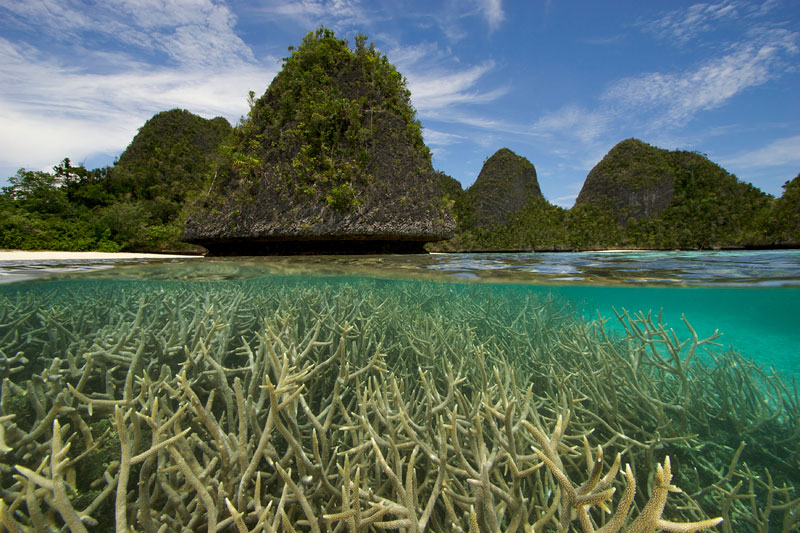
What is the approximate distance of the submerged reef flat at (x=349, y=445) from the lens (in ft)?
4.80

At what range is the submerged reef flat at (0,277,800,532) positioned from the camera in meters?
1.46

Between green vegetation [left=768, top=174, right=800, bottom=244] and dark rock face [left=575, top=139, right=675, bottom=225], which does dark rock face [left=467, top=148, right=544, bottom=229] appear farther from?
green vegetation [left=768, top=174, right=800, bottom=244]

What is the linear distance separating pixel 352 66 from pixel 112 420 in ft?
51.0

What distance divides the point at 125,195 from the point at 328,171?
33461mm

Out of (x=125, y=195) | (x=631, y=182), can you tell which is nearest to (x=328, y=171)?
(x=125, y=195)

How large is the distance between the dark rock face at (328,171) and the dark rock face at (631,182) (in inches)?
3007

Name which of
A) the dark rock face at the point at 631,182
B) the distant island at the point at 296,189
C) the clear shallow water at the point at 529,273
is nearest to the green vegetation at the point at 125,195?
the distant island at the point at 296,189

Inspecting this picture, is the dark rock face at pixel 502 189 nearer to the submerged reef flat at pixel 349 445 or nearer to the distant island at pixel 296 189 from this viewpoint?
the distant island at pixel 296 189

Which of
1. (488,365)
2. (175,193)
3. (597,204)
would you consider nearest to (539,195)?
(597,204)

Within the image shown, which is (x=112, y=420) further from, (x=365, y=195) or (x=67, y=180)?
(x=67, y=180)

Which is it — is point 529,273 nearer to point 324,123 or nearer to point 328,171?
point 328,171

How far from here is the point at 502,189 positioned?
252 ft

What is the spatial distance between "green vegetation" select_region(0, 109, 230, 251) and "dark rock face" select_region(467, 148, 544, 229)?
51.9 metres

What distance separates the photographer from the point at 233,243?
14.2 m
